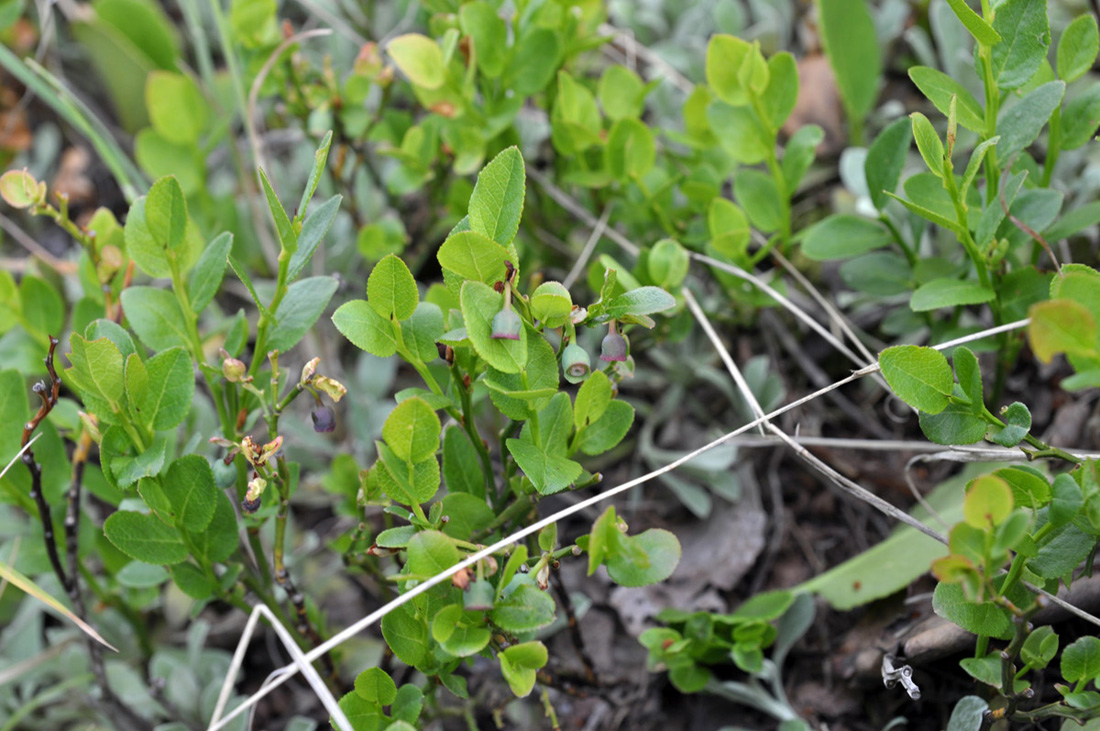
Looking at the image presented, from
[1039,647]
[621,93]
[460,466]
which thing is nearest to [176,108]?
[621,93]

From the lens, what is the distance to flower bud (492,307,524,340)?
3.23 feet

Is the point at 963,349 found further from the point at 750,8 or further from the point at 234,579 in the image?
the point at 750,8

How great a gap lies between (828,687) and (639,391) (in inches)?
29.7

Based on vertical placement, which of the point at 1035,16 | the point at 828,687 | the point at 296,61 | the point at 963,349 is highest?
the point at 296,61

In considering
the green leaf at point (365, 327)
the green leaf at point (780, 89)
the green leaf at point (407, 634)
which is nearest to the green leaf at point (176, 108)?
the green leaf at point (365, 327)

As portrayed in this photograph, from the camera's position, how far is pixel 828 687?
1569 mm

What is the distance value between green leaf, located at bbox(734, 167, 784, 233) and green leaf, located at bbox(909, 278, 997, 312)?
0.35 m

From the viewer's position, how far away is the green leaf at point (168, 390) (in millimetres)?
1195

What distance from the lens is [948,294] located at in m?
1.32

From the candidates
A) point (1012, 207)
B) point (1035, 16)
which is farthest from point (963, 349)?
point (1035, 16)

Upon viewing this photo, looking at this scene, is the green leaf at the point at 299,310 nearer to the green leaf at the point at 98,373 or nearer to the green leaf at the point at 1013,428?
the green leaf at the point at 98,373

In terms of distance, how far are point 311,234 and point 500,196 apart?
0.89ft

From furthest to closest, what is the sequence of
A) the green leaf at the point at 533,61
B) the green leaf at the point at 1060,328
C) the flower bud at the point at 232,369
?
the green leaf at the point at 533,61
the flower bud at the point at 232,369
the green leaf at the point at 1060,328

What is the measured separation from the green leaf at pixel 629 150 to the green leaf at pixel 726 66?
5.9 inches
